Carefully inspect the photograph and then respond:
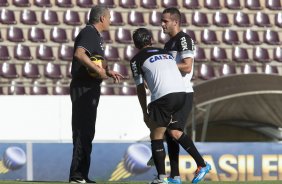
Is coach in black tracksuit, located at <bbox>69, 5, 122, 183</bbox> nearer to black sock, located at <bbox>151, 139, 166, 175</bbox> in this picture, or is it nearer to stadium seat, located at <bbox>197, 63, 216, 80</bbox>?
black sock, located at <bbox>151, 139, 166, 175</bbox>

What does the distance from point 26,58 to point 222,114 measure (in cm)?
500

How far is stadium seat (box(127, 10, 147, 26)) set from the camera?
71.3ft

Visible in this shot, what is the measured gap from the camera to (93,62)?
28.0 feet

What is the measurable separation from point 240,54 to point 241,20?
107 cm

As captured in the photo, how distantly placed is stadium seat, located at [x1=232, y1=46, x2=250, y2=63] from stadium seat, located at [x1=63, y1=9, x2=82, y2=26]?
3.76 metres

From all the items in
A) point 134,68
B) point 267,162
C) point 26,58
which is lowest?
point 267,162

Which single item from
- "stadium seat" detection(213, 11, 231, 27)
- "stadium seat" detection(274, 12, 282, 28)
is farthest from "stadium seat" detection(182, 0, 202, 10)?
"stadium seat" detection(274, 12, 282, 28)

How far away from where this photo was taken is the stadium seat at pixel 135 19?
21719 millimetres

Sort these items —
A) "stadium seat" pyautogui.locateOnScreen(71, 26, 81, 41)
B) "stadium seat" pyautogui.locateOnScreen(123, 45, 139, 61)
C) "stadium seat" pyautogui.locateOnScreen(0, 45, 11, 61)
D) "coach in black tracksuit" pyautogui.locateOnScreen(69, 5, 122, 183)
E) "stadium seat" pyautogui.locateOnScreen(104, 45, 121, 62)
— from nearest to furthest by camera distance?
"coach in black tracksuit" pyautogui.locateOnScreen(69, 5, 122, 183), "stadium seat" pyautogui.locateOnScreen(0, 45, 11, 61), "stadium seat" pyautogui.locateOnScreen(104, 45, 121, 62), "stadium seat" pyautogui.locateOnScreen(123, 45, 139, 61), "stadium seat" pyautogui.locateOnScreen(71, 26, 81, 41)

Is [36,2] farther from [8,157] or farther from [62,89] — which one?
[8,157]

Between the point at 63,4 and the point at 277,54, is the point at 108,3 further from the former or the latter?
the point at 277,54

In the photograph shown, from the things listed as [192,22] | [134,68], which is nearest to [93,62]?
[134,68]

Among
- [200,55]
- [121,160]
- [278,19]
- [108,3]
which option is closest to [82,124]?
[121,160]

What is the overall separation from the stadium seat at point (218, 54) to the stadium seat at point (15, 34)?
4487 millimetres
